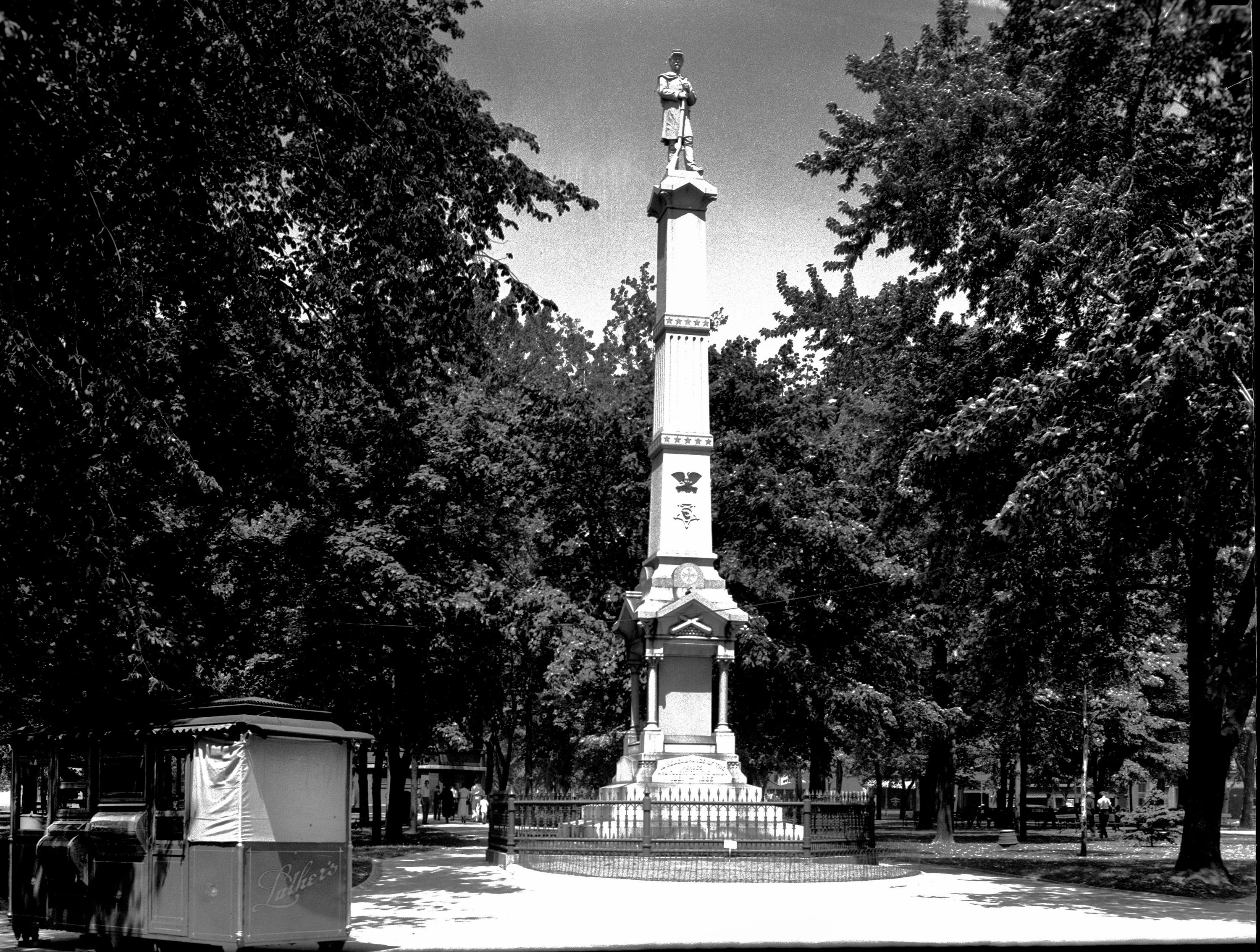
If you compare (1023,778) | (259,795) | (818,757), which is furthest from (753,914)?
(1023,778)

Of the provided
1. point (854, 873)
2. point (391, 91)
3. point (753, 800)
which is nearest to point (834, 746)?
point (753, 800)

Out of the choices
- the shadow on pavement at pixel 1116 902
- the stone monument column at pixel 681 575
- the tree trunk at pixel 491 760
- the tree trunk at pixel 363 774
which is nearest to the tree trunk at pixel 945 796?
the stone monument column at pixel 681 575

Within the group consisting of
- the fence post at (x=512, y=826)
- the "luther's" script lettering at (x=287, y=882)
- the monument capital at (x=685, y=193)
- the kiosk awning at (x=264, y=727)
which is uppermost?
the monument capital at (x=685, y=193)

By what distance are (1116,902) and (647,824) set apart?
7.65 m

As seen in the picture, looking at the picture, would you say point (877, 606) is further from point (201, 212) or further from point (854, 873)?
point (201, 212)

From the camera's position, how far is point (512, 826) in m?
24.5

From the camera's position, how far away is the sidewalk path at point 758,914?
14.0m

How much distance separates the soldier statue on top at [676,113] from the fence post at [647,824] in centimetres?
1363

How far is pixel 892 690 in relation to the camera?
121ft

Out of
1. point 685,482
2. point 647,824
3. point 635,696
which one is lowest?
point 647,824

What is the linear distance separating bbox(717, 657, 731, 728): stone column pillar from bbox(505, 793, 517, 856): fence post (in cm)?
432

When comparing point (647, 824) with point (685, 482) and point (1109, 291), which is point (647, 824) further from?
point (1109, 291)

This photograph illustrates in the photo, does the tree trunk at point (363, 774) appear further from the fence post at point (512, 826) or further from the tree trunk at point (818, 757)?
the fence post at point (512, 826)

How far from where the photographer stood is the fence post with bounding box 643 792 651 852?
74.9ft
